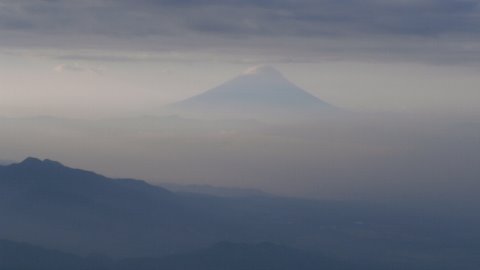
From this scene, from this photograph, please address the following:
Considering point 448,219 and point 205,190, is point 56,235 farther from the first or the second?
point 448,219

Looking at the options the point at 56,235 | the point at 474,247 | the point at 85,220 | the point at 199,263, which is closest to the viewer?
the point at 199,263

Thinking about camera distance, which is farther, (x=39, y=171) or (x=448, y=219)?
(x=448, y=219)

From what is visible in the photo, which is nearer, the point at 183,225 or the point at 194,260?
the point at 194,260

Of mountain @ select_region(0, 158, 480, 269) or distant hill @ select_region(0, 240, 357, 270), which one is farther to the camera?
mountain @ select_region(0, 158, 480, 269)

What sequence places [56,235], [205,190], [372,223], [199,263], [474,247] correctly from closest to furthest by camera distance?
1. [199,263]
2. [56,235]
3. [474,247]
4. [372,223]
5. [205,190]

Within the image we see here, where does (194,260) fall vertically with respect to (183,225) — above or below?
below

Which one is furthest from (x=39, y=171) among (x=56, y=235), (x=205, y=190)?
(x=205, y=190)

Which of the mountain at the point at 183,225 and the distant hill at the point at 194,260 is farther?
Answer: the mountain at the point at 183,225

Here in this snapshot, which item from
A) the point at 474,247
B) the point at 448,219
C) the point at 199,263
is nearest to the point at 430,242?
the point at 474,247

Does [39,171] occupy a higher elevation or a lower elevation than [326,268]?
higher
